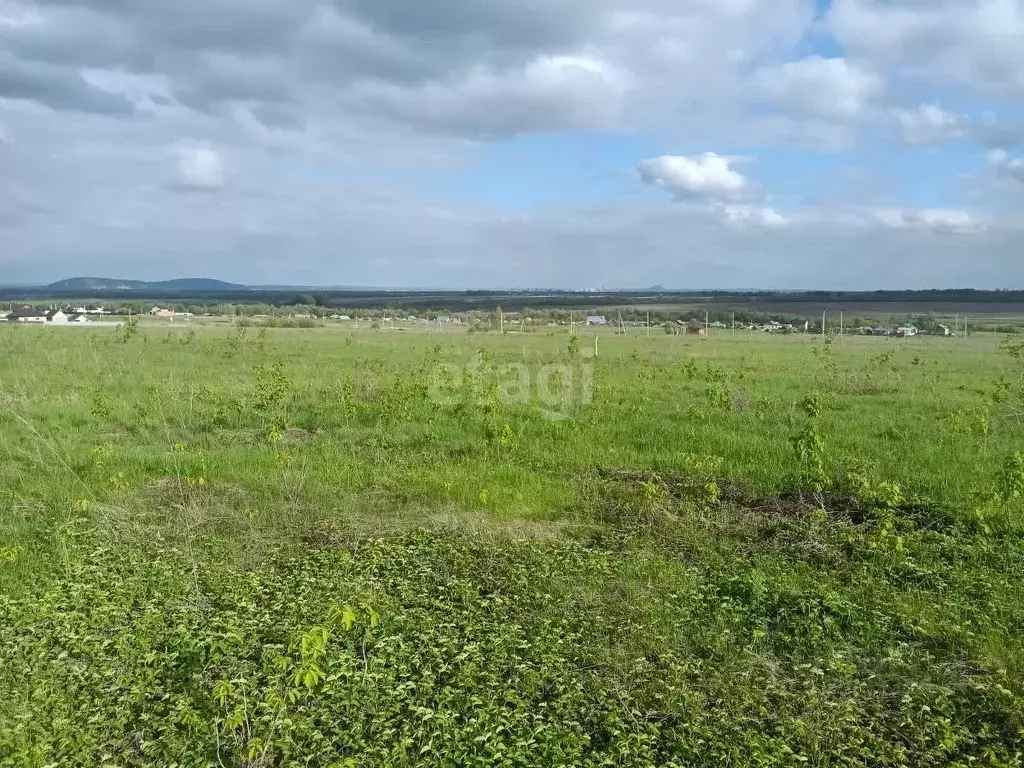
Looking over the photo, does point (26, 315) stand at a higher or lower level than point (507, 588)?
higher

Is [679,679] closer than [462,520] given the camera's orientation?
Yes

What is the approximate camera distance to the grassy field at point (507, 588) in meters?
3.62

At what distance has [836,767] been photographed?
11.1 feet

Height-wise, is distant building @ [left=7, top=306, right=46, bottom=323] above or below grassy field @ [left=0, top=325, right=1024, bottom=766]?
above

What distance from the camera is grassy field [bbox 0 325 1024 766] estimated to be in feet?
11.9

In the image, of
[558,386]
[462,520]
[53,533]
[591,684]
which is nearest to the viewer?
[591,684]

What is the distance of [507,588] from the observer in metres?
5.34

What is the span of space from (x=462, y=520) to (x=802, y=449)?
155 inches

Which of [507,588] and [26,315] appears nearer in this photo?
[507,588]

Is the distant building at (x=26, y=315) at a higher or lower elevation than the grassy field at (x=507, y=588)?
higher

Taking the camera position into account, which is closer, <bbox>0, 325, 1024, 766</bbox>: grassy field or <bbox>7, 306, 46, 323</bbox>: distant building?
<bbox>0, 325, 1024, 766</bbox>: grassy field

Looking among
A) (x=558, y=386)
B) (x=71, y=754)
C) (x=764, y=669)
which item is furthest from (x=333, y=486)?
(x=558, y=386)

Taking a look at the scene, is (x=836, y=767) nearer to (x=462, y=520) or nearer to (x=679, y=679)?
(x=679, y=679)

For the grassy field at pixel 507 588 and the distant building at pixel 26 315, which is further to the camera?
the distant building at pixel 26 315
